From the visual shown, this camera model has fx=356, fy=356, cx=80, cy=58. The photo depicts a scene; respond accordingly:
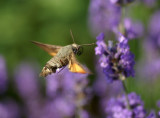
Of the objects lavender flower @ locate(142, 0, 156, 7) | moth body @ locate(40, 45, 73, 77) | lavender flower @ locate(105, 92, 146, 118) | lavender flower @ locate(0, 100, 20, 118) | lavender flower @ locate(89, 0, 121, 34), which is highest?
lavender flower @ locate(142, 0, 156, 7)

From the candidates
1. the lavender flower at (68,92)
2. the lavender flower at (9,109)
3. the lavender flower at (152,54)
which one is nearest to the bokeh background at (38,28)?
the lavender flower at (9,109)

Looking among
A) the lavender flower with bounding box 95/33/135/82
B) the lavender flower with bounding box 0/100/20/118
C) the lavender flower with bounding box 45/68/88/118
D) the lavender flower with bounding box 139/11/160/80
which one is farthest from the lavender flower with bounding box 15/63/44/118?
the lavender flower with bounding box 95/33/135/82

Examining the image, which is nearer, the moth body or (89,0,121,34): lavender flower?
the moth body

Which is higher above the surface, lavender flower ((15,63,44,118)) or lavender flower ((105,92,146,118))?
lavender flower ((15,63,44,118))

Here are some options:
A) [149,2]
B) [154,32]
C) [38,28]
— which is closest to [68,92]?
[154,32]

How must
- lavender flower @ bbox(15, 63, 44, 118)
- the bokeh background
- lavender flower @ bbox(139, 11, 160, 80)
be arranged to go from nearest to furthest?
lavender flower @ bbox(139, 11, 160, 80) → lavender flower @ bbox(15, 63, 44, 118) → the bokeh background

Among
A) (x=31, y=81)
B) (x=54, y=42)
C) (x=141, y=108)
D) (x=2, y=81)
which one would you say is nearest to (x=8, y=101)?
(x=31, y=81)

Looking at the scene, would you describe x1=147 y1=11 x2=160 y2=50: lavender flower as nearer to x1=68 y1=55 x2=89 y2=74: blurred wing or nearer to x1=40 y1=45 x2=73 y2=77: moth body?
x1=40 y1=45 x2=73 y2=77: moth body

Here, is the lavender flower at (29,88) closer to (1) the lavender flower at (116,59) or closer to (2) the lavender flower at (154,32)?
(2) the lavender flower at (154,32)
